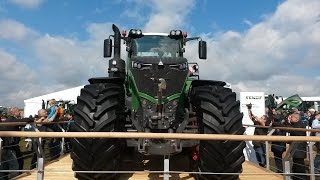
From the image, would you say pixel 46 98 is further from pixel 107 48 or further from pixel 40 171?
pixel 40 171

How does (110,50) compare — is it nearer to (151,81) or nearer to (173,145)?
(151,81)

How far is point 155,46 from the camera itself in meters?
7.30

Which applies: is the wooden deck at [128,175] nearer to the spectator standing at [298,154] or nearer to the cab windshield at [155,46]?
the spectator standing at [298,154]

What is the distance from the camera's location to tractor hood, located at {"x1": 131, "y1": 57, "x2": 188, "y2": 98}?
634cm

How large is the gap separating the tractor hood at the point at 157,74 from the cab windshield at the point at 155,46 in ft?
2.35

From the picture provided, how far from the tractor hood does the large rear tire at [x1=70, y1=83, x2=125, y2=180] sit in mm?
537

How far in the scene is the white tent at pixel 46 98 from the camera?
2429cm

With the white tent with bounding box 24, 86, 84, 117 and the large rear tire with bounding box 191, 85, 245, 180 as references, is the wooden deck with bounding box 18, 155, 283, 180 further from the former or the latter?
the white tent with bounding box 24, 86, 84, 117

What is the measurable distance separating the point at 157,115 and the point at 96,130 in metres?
0.95

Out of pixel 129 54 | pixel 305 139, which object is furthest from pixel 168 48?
pixel 305 139

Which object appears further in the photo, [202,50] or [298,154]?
[298,154]

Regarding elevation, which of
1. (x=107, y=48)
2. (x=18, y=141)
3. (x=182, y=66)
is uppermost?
(x=107, y=48)

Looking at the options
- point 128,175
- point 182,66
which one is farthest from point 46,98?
point 182,66

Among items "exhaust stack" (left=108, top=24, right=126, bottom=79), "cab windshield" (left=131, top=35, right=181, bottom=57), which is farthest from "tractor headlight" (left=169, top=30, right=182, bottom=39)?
"exhaust stack" (left=108, top=24, right=126, bottom=79)
